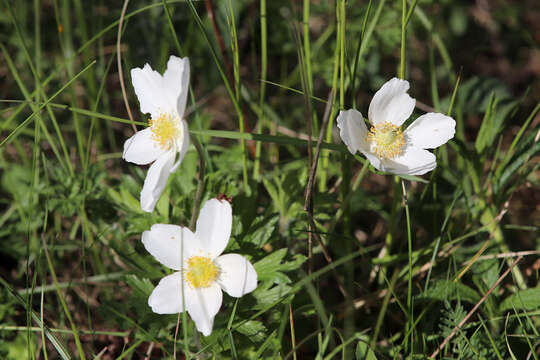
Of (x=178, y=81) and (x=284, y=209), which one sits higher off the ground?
(x=178, y=81)

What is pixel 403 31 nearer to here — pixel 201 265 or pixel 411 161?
pixel 411 161

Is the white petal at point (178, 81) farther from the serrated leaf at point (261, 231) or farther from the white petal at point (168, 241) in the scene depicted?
the serrated leaf at point (261, 231)

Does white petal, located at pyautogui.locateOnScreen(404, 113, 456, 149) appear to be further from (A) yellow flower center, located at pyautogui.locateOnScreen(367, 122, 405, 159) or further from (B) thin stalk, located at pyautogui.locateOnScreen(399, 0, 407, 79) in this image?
(B) thin stalk, located at pyautogui.locateOnScreen(399, 0, 407, 79)

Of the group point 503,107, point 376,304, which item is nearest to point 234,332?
point 376,304

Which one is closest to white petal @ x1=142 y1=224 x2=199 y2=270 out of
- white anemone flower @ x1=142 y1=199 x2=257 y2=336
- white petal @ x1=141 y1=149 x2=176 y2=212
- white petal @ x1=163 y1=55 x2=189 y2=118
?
white anemone flower @ x1=142 y1=199 x2=257 y2=336

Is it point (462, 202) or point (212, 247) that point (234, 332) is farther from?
point (462, 202)

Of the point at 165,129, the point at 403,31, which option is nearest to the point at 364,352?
the point at 165,129

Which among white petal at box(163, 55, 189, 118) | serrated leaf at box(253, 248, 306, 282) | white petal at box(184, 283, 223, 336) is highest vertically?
white petal at box(163, 55, 189, 118)
